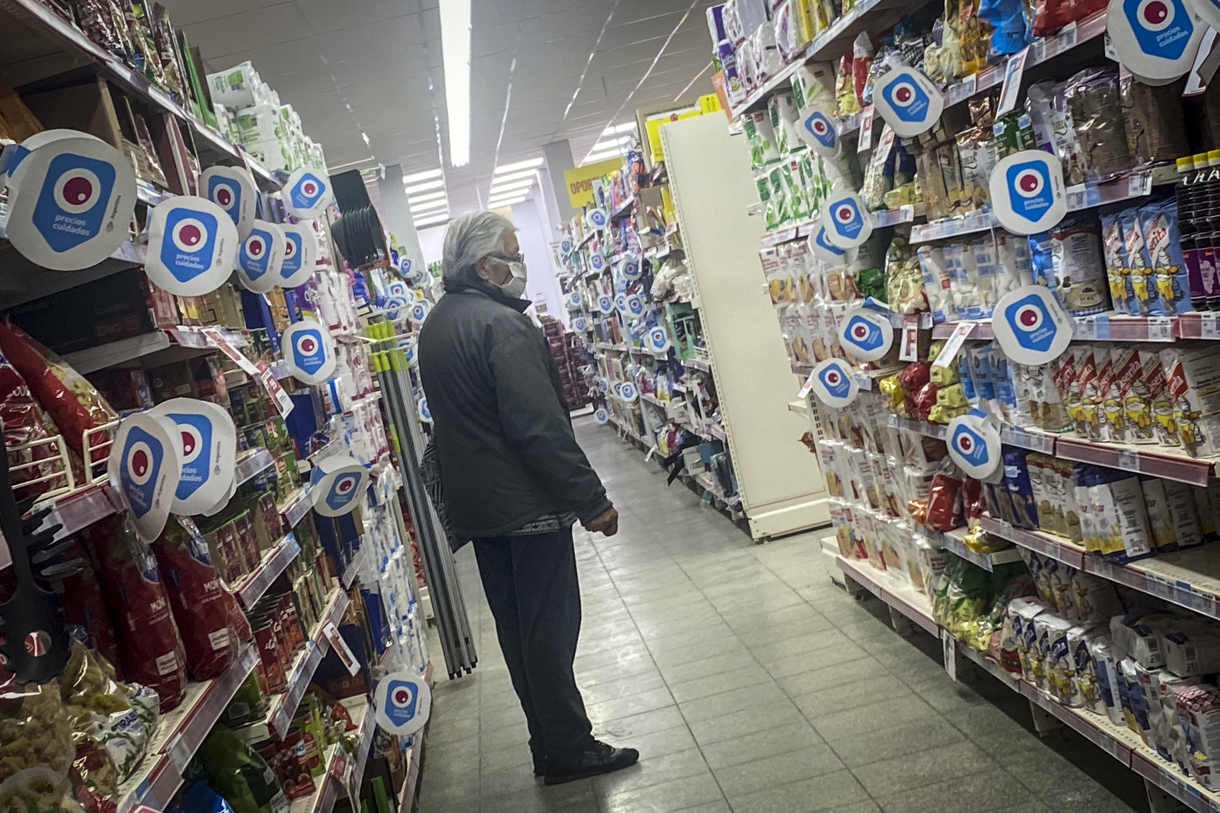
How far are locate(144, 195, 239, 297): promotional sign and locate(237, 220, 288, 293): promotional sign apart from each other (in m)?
0.74

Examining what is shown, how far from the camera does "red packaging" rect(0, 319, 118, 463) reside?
67.6 inches

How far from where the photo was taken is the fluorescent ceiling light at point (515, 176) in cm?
1981

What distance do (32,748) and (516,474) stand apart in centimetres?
241

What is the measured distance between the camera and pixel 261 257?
113 inches

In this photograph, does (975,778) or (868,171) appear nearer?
(975,778)

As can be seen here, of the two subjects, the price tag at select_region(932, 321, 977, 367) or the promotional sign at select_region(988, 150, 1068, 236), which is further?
the price tag at select_region(932, 321, 977, 367)

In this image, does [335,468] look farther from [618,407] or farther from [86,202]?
[618,407]

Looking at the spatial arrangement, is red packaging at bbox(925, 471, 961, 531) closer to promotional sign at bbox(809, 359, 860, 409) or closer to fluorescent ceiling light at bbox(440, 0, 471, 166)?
promotional sign at bbox(809, 359, 860, 409)

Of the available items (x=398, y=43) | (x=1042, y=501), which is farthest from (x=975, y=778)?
(x=398, y=43)

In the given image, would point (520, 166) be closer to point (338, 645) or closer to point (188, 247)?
point (338, 645)

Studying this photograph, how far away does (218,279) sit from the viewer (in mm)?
2090

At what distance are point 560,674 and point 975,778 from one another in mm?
1379

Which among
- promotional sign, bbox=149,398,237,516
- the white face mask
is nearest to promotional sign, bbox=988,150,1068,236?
the white face mask

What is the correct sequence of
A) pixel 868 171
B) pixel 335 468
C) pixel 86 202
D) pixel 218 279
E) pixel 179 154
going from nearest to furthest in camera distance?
1. pixel 86 202
2. pixel 218 279
3. pixel 179 154
4. pixel 335 468
5. pixel 868 171
